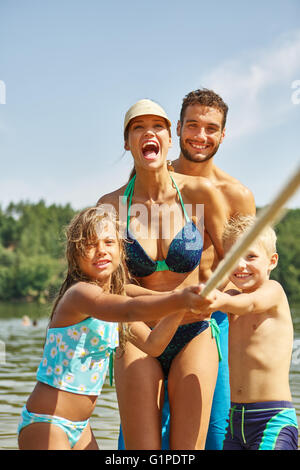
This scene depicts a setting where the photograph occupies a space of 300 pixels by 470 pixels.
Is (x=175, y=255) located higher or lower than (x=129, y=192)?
lower

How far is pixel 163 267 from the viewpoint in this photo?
161 inches

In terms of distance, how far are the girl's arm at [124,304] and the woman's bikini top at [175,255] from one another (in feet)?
2.38

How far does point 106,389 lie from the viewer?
11.7 m

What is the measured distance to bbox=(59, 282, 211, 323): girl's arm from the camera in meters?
2.91

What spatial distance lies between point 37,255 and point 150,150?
92327 mm

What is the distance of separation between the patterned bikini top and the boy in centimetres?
92

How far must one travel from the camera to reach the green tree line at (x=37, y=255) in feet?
274

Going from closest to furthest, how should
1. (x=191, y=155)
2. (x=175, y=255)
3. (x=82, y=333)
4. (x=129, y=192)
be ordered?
1. (x=82, y=333)
2. (x=175, y=255)
3. (x=129, y=192)
4. (x=191, y=155)

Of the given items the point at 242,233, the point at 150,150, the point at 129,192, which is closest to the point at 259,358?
the point at 242,233

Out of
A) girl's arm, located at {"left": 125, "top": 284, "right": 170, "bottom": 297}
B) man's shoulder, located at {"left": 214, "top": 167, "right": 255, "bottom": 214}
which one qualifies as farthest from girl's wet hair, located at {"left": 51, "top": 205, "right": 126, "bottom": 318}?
man's shoulder, located at {"left": 214, "top": 167, "right": 255, "bottom": 214}

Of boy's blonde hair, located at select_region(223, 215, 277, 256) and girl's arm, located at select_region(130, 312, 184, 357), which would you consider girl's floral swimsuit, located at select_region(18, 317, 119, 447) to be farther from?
boy's blonde hair, located at select_region(223, 215, 277, 256)

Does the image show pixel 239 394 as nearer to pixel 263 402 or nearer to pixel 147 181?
pixel 263 402

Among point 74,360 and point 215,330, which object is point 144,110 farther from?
point 74,360
